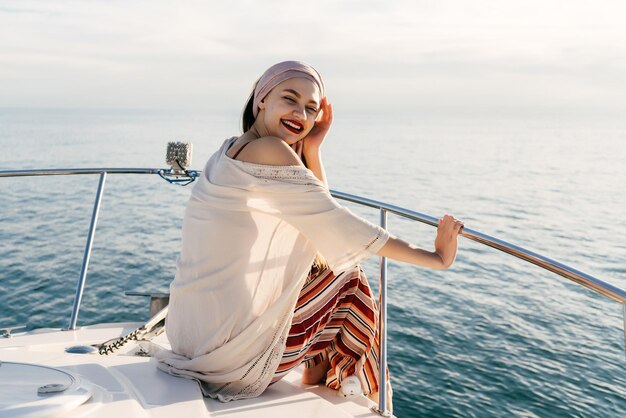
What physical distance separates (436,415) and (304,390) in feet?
12.0

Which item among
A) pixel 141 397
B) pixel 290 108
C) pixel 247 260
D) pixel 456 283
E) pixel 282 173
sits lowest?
pixel 456 283

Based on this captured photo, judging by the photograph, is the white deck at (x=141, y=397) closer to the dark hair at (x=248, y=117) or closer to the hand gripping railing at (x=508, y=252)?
the hand gripping railing at (x=508, y=252)

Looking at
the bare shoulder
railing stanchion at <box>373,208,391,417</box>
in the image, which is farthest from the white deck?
the bare shoulder

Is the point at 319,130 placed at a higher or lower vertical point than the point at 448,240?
higher

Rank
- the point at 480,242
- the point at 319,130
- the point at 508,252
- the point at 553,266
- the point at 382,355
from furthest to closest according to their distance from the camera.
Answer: the point at 319,130, the point at 382,355, the point at 480,242, the point at 508,252, the point at 553,266

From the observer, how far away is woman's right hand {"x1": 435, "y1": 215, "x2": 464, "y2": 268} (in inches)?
62.7

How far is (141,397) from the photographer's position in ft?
4.71

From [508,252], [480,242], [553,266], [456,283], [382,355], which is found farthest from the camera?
Answer: [456,283]

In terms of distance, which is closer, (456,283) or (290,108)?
(290,108)

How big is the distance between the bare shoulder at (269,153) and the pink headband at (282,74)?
0.22 m

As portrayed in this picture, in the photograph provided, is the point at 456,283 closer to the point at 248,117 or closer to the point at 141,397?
the point at 248,117

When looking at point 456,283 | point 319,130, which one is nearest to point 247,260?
point 319,130

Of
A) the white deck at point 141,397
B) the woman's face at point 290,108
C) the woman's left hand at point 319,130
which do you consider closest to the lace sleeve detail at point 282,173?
the woman's face at point 290,108

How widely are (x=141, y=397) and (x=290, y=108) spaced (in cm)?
92
